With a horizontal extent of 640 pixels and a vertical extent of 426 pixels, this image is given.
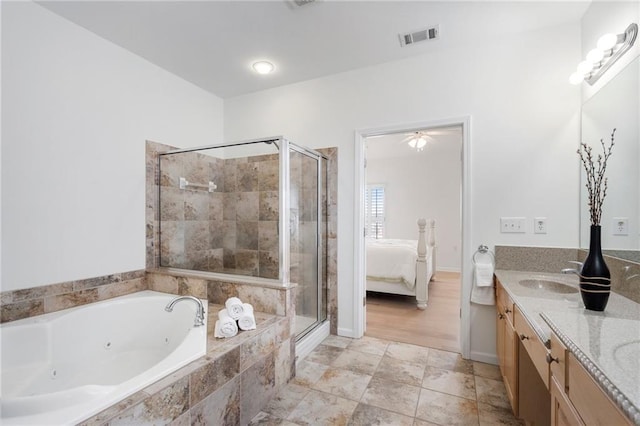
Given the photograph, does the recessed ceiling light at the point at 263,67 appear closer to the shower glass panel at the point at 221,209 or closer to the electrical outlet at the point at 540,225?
the shower glass panel at the point at 221,209

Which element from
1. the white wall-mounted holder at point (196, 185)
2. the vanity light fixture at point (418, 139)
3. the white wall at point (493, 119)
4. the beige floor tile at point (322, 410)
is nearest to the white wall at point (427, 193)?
the vanity light fixture at point (418, 139)

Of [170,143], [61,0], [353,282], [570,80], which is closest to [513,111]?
[570,80]

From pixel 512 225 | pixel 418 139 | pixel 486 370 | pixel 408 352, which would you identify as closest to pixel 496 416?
pixel 486 370

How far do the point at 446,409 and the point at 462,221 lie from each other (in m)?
1.37

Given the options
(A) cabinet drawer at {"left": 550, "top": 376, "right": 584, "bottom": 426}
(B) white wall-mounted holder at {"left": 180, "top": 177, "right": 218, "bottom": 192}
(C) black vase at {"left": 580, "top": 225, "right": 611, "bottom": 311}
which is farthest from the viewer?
(B) white wall-mounted holder at {"left": 180, "top": 177, "right": 218, "bottom": 192}

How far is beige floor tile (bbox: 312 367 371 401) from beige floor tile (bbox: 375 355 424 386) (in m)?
0.15

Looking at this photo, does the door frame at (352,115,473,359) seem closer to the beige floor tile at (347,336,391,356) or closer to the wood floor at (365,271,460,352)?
the beige floor tile at (347,336,391,356)

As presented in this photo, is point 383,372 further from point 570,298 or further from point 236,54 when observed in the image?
point 236,54

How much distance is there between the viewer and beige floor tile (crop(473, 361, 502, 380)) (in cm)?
214

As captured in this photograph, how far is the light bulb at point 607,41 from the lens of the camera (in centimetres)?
163

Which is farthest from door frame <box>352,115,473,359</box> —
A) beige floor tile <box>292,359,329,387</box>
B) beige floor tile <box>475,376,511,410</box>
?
beige floor tile <box>292,359,329,387</box>

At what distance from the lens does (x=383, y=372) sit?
220 centimetres

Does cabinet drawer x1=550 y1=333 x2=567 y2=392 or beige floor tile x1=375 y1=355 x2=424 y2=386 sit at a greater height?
cabinet drawer x1=550 y1=333 x2=567 y2=392

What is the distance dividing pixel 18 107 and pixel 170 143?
3.61 ft
